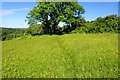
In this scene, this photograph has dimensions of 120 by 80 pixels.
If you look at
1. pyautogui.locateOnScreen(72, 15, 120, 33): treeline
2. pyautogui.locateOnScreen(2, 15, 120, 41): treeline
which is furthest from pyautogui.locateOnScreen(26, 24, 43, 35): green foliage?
pyautogui.locateOnScreen(72, 15, 120, 33): treeline

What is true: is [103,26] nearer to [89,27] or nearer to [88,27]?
[89,27]

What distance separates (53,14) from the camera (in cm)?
6838

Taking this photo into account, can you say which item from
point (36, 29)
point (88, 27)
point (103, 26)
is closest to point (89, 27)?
point (88, 27)

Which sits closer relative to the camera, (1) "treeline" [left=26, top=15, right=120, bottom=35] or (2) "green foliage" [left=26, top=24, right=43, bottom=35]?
(2) "green foliage" [left=26, top=24, right=43, bottom=35]

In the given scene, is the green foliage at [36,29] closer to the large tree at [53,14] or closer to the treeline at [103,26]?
the large tree at [53,14]

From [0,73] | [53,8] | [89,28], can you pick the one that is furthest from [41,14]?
[0,73]

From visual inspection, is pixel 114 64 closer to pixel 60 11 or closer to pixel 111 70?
pixel 111 70

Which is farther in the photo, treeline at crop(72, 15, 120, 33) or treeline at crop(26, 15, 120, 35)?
treeline at crop(72, 15, 120, 33)

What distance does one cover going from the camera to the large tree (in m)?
66.4

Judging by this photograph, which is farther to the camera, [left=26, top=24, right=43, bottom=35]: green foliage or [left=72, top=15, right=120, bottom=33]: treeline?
A: [left=72, top=15, right=120, bottom=33]: treeline

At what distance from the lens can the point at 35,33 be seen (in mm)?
71250

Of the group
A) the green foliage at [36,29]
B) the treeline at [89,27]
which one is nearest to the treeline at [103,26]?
the treeline at [89,27]

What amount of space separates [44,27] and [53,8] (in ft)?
22.0

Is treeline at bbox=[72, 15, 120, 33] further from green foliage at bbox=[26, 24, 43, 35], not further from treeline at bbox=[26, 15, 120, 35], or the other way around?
green foliage at bbox=[26, 24, 43, 35]
